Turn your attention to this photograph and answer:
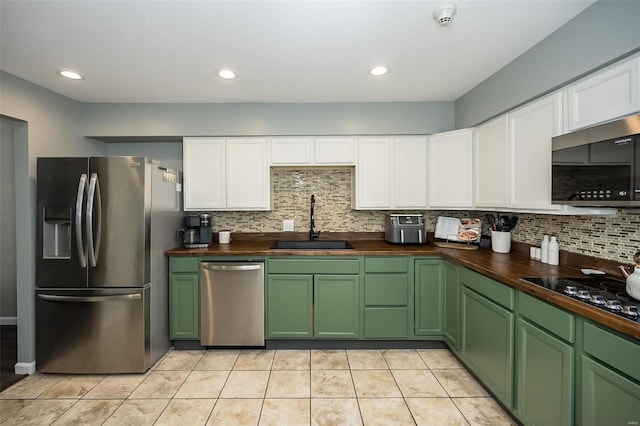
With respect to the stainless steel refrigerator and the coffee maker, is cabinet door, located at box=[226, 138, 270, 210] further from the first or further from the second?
the stainless steel refrigerator

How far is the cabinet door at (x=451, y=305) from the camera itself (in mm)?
2238

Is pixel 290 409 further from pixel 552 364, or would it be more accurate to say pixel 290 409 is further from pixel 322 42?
pixel 322 42

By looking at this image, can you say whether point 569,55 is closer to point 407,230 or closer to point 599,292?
point 599,292

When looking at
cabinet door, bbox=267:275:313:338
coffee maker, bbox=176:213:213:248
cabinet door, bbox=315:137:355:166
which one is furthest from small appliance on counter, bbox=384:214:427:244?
coffee maker, bbox=176:213:213:248

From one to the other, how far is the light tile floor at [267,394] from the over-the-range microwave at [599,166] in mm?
1455

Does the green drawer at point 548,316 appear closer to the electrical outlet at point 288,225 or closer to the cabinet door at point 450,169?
the cabinet door at point 450,169

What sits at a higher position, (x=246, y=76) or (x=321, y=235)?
(x=246, y=76)

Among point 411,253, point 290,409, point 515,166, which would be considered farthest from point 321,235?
point 515,166

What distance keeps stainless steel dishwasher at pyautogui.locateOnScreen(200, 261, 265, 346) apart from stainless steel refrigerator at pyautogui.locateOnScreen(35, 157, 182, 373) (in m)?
0.50

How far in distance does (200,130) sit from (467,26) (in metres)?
2.48

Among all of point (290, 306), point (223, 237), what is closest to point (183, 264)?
point (223, 237)

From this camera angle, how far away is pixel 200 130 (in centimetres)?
281

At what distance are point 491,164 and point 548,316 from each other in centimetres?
141

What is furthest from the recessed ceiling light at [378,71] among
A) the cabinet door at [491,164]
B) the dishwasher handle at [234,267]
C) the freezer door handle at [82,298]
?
the freezer door handle at [82,298]
